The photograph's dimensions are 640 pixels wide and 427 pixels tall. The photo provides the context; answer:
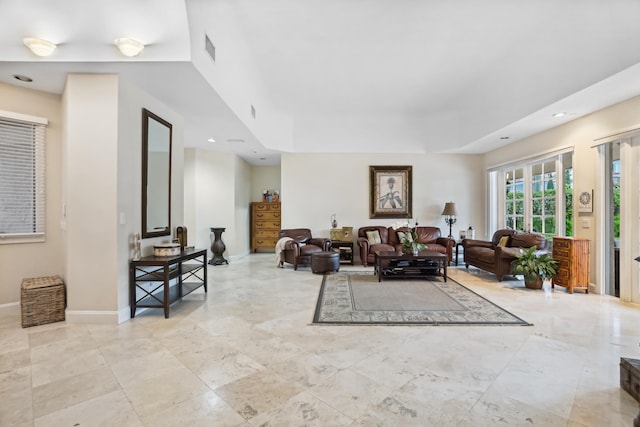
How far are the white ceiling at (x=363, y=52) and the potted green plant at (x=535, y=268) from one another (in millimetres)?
2116

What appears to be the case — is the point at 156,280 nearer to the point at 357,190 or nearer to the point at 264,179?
the point at 357,190

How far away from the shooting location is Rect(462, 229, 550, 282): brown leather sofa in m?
4.85

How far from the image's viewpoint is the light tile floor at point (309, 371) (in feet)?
5.51

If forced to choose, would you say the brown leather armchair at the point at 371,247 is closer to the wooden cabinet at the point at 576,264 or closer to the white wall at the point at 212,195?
the wooden cabinet at the point at 576,264

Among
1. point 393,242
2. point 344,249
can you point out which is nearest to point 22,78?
point 344,249

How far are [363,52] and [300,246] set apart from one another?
3.82 metres

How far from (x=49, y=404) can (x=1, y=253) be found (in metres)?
2.63

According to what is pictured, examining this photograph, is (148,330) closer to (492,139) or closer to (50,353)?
(50,353)

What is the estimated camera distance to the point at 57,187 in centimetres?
364

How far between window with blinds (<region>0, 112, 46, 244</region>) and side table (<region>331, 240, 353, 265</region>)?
489 centimetres

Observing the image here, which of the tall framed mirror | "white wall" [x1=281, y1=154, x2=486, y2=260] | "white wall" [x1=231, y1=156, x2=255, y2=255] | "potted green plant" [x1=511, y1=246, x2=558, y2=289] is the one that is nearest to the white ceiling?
the tall framed mirror

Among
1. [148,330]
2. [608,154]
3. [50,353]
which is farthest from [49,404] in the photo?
[608,154]

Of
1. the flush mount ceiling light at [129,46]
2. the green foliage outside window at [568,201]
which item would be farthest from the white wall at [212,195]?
the green foliage outside window at [568,201]

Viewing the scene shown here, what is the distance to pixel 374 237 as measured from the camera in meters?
6.59
